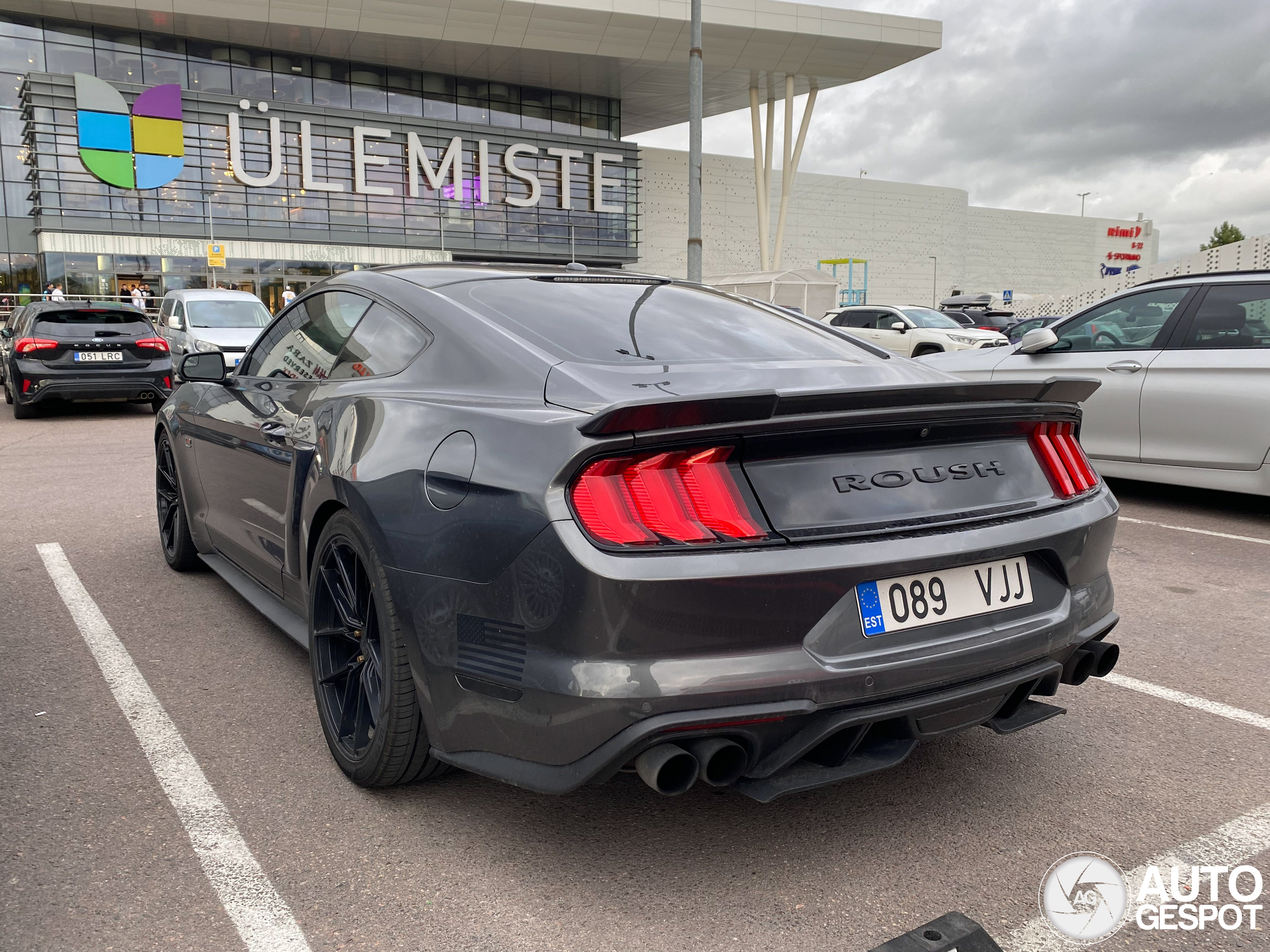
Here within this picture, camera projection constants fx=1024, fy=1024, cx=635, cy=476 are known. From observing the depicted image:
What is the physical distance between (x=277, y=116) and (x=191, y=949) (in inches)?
1856

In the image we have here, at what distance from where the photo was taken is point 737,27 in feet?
145

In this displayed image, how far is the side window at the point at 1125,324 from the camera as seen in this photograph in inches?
276

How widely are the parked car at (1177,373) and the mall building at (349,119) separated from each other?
38781mm

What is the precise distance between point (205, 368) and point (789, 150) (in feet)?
166

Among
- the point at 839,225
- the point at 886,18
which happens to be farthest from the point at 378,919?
the point at 839,225

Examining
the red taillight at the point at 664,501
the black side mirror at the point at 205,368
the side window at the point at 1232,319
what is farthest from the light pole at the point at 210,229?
the red taillight at the point at 664,501

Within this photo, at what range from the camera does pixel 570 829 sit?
263cm

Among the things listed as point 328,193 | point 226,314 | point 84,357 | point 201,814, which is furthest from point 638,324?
point 328,193

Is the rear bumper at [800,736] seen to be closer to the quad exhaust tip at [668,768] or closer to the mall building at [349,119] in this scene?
the quad exhaust tip at [668,768]

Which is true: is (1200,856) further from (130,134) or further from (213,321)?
(130,134)

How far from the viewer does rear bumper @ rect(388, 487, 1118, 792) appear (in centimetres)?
210

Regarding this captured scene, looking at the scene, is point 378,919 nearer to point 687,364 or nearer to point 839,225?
point 687,364

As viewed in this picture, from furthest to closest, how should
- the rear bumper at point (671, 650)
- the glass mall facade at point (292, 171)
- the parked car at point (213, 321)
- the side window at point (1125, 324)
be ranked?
the glass mall facade at point (292, 171), the parked car at point (213, 321), the side window at point (1125, 324), the rear bumper at point (671, 650)

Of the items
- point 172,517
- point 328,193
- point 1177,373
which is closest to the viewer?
point 172,517
